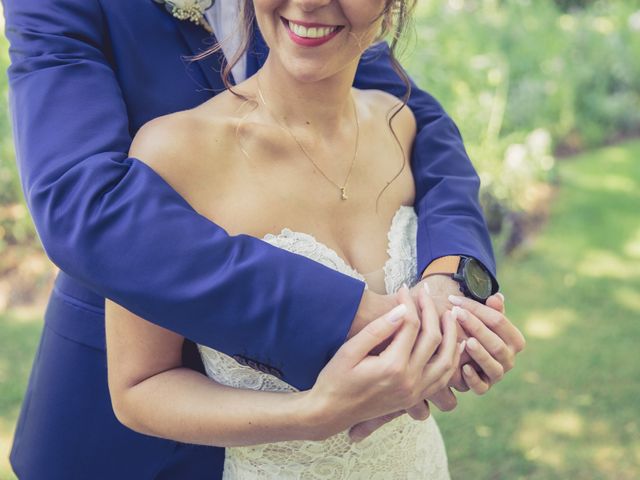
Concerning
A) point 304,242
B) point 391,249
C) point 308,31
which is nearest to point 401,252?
point 391,249

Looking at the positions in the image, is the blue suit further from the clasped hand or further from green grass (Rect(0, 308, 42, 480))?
green grass (Rect(0, 308, 42, 480))

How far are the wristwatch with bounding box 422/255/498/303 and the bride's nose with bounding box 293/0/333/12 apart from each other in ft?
2.21

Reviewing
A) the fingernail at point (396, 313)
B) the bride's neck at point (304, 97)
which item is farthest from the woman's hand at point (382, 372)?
Answer: the bride's neck at point (304, 97)

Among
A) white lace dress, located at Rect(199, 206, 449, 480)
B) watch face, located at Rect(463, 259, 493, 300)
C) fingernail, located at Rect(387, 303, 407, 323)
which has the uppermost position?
fingernail, located at Rect(387, 303, 407, 323)

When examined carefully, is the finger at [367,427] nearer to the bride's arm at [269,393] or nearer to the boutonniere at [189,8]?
the bride's arm at [269,393]

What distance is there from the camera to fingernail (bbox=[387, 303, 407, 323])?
1.63 m

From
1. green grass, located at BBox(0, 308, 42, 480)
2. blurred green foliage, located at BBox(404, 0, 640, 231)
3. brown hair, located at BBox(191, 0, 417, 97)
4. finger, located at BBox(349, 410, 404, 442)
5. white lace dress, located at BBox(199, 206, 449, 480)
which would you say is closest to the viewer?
finger, located at BBox(349, 410, 404, 442)

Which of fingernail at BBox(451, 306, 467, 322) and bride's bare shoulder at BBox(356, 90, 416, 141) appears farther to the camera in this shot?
bride's bare shoulder at BBox(356, 90, 416, 141)

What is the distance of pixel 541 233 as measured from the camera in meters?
6.77

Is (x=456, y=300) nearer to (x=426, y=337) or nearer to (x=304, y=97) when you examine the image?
(x=426, y=337)

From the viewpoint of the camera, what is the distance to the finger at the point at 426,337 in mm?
1646

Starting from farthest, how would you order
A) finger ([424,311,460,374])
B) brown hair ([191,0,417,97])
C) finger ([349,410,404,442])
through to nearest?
brown hair ([191,0,417,97])
finger ([349,410,404,442])
finger ([424,311,460,374])

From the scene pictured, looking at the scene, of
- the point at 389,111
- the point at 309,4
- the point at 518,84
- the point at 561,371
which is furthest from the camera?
the point at 518,84

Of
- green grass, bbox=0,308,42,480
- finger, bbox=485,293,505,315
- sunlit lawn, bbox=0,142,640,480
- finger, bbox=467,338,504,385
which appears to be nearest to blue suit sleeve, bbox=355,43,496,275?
finger, bbox=485,293,505,315
